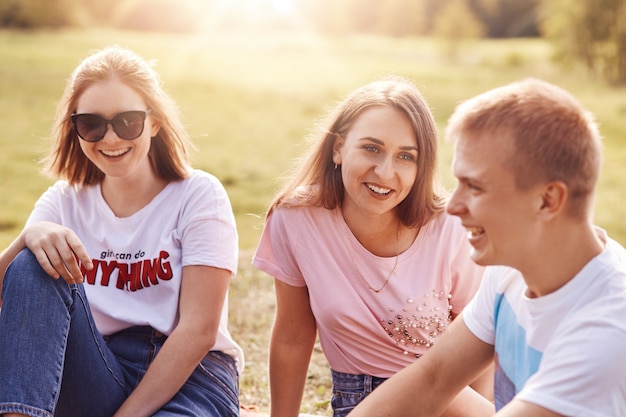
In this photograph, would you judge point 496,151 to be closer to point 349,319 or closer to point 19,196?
point 349,319

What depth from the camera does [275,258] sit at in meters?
3.26

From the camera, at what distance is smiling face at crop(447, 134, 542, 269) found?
2.03 meters

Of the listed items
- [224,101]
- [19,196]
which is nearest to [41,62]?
[224,101]

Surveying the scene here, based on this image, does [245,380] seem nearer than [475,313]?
No

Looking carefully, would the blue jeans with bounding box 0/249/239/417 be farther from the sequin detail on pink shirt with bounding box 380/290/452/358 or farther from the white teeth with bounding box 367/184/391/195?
the white teeth with bounding box 367/184/391/195

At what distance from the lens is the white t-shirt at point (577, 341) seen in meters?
1.91

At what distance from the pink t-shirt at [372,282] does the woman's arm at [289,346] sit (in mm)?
100

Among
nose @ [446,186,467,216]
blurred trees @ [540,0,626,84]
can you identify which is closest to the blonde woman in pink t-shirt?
nose @ [446,186,467,216]

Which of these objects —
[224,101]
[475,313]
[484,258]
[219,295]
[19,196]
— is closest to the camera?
[484,258]

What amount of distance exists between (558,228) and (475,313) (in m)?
0.50

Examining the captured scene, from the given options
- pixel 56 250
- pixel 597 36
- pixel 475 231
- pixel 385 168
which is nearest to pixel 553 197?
pixel 475 231

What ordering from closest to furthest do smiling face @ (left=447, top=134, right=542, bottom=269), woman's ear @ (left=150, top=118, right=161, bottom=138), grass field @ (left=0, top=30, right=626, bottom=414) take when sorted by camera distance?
smiling face @ (left=447, top=134, right=542, bottom=269)
woman's ear @ (left=150, top=118, right=161, bottom=138)
grass field @ (left=0, top=30, right=626, bottom=414)

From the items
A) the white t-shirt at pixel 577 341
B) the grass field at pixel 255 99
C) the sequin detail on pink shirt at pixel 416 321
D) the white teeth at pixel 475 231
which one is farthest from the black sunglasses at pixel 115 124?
the white t-shirt at pixel 577 341

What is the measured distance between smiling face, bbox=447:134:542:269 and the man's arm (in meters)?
0.40
